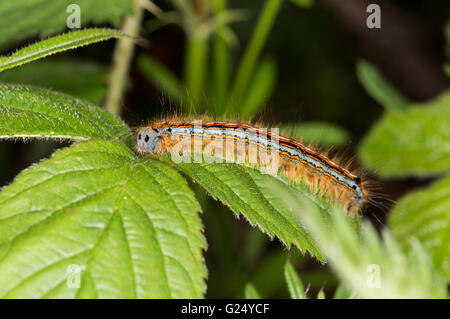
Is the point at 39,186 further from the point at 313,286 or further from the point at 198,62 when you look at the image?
the point at 313,286

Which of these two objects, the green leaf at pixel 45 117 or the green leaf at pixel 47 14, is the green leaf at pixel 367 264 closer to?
the green leaf at pixel 45 117

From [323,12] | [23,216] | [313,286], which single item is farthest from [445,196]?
[323,12]

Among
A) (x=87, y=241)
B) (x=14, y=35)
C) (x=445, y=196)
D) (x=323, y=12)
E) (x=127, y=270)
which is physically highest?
(x=323, y=12)

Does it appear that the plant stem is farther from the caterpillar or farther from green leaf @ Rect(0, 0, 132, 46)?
the caterpillar

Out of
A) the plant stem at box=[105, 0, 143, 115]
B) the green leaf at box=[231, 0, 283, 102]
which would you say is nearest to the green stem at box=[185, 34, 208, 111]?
the green leaf at box=[231, 0, 283, 102]

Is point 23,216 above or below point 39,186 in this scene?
below

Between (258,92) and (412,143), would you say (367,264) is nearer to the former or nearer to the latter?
(412,143)

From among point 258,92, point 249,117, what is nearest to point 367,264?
point 249,117
